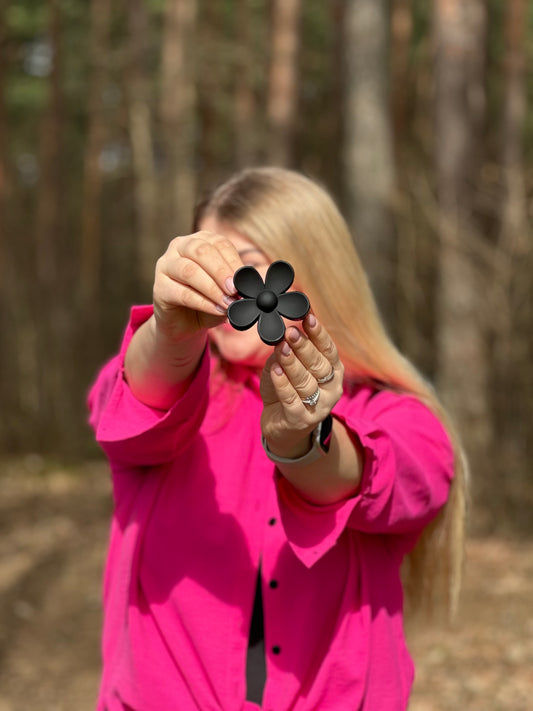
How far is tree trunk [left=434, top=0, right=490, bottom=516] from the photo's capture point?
6.29 m

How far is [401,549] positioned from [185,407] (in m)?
0.58

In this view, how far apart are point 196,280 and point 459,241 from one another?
17.1 ft

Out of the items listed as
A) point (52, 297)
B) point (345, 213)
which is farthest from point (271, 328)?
point (52, 297)

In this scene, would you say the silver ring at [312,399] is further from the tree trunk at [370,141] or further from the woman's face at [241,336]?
the tree trunk at [370,141]

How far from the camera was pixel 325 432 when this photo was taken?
4.44 ft

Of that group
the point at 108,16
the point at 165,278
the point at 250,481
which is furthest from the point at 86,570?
the point at 108,16

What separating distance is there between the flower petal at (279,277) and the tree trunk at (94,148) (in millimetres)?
12636

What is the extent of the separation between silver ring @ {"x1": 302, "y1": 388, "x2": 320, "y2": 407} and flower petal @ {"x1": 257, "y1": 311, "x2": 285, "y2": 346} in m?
0.12

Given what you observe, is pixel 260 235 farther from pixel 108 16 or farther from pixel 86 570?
pixel 108 16

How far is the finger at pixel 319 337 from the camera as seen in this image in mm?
1213

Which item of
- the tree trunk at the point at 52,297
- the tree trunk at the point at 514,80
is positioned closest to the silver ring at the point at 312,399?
the tree trunk at the point at 52,297

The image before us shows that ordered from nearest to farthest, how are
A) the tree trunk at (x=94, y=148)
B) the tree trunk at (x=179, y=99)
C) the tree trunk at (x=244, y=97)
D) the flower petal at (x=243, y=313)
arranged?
the flower petal at (x=243, y=313), the tree trunk at (x=179, y=99), the tree trunk at (x=244, y=97), the tree trunk at (x=94, y=148)

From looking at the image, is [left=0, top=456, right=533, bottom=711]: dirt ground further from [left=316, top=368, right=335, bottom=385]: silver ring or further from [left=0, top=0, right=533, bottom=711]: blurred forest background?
[left=316, top=368, right=335, bottom=385]: silver ring

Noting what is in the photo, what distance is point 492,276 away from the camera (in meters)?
5.96
